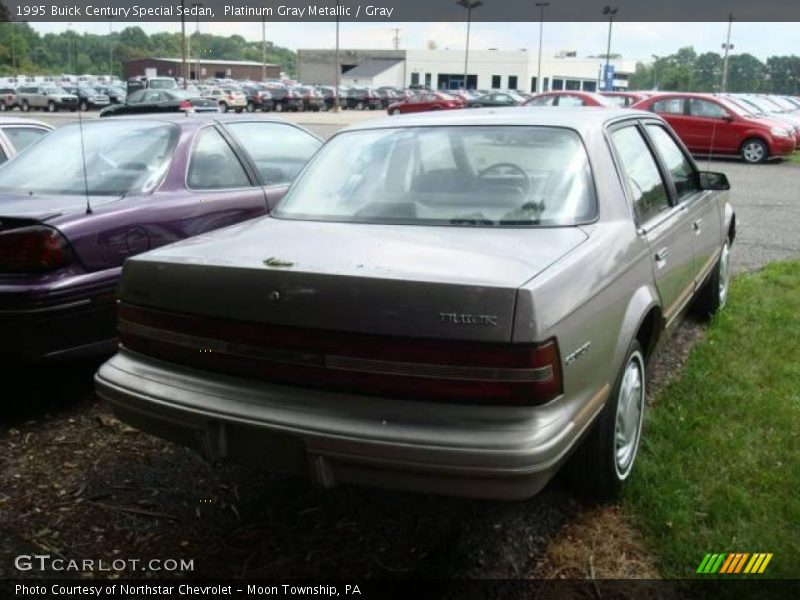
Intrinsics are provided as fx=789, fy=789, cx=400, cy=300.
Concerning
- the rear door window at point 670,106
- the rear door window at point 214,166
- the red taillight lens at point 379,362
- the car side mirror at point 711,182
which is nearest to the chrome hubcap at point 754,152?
the rear door window at point 670,106

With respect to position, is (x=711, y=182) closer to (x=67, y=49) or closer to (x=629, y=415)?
(x=629, y=415)

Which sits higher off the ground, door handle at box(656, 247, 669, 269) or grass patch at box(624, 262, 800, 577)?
door handle at box(656, 247, 669, 269)

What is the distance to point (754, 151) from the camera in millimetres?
18422

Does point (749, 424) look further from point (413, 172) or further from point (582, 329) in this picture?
point (413, 172)

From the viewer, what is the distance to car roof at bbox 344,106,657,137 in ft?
11.7

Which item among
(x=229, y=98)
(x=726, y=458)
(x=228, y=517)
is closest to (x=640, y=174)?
(x=726, y=458)

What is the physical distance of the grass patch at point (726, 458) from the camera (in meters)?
2.78

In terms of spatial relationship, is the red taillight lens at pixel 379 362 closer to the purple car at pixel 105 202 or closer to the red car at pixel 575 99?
the purple car at pixel 105 202

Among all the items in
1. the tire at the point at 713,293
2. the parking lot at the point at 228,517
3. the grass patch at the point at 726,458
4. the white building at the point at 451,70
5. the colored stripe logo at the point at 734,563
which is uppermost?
the white building at the point at 451,70

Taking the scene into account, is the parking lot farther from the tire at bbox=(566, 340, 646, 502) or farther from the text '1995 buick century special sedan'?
the text '1995 buick century special sedan'

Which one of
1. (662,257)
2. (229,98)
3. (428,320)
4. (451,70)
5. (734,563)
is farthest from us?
(451,70)

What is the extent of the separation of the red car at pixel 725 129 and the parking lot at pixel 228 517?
55.9 feet

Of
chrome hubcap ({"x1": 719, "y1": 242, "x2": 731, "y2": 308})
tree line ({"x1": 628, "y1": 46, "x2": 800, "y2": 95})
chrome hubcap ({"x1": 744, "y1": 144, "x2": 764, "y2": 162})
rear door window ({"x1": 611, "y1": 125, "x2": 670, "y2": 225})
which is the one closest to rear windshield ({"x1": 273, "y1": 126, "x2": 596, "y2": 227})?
rear door window ({"x1": 611, "y1": 125, "x2": 670, "y2": 225})

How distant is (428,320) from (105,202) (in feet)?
8.45
